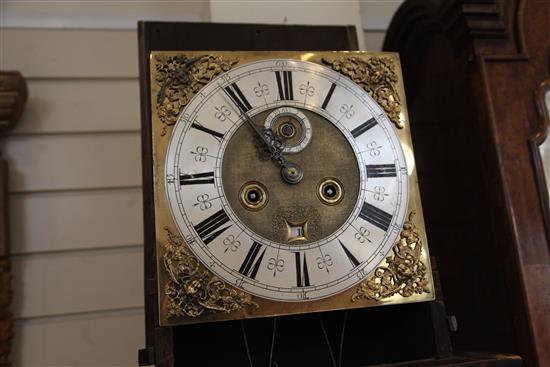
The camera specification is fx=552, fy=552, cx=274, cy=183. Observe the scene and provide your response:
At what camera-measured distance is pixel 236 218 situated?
2.68ft

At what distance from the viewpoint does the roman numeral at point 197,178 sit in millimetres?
816

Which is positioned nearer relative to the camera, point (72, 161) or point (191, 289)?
point (191, 289)

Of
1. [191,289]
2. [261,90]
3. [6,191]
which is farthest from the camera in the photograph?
[6,191]

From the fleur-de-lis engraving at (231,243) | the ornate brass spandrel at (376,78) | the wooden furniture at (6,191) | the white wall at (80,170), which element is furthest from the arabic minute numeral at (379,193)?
the wooden furniture at (6,191)

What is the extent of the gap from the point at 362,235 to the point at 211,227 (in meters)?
0.23

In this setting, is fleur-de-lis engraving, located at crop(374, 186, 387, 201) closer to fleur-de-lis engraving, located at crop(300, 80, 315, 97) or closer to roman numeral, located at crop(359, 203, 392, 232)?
roman numeral, located at crop(359, 203, 392, 232)

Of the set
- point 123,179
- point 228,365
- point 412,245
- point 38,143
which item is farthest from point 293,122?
point 38,143

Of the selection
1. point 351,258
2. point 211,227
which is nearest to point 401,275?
point 351,258

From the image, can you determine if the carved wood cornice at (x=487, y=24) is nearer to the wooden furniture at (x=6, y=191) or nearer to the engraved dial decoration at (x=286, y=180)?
the engraved dial decoration at (x=286, y=180)

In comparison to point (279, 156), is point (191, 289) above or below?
below

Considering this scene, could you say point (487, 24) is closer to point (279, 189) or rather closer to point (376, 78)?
point (376, 78)

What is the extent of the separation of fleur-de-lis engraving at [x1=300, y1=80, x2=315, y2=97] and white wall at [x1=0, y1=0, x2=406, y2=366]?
44 centimetres

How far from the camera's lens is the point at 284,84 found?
2.91 ft

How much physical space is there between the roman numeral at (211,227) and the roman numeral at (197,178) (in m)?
0.05
